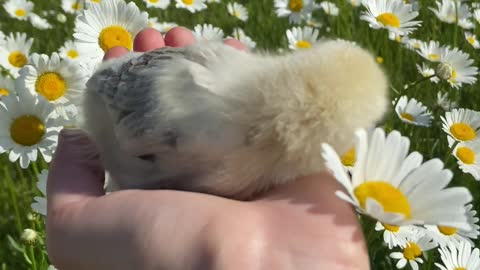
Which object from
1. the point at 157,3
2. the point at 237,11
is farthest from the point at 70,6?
the point at 237,11

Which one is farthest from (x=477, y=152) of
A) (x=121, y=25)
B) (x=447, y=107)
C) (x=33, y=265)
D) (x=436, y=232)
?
(x=33, y=265)

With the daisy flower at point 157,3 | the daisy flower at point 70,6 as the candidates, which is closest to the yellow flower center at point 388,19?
the daisy flower at point 157,3

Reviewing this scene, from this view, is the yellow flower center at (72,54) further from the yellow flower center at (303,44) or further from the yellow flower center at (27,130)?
the yellow flower center at (303,44)

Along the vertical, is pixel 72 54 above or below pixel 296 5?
above

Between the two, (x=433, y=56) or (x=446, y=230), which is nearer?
(x=446, y=230)

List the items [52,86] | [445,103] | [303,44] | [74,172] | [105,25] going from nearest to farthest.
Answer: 1. [74,172]
2. [52,86]
3. [105,25]
4. [445,103]
5. [303,44]

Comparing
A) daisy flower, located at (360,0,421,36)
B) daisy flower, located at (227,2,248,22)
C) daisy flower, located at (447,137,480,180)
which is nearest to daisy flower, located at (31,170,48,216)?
daisy flower, located at (447,137,480,180)

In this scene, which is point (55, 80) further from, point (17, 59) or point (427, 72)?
point (427, 72)

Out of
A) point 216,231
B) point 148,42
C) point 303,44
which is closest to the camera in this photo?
point 216,231
